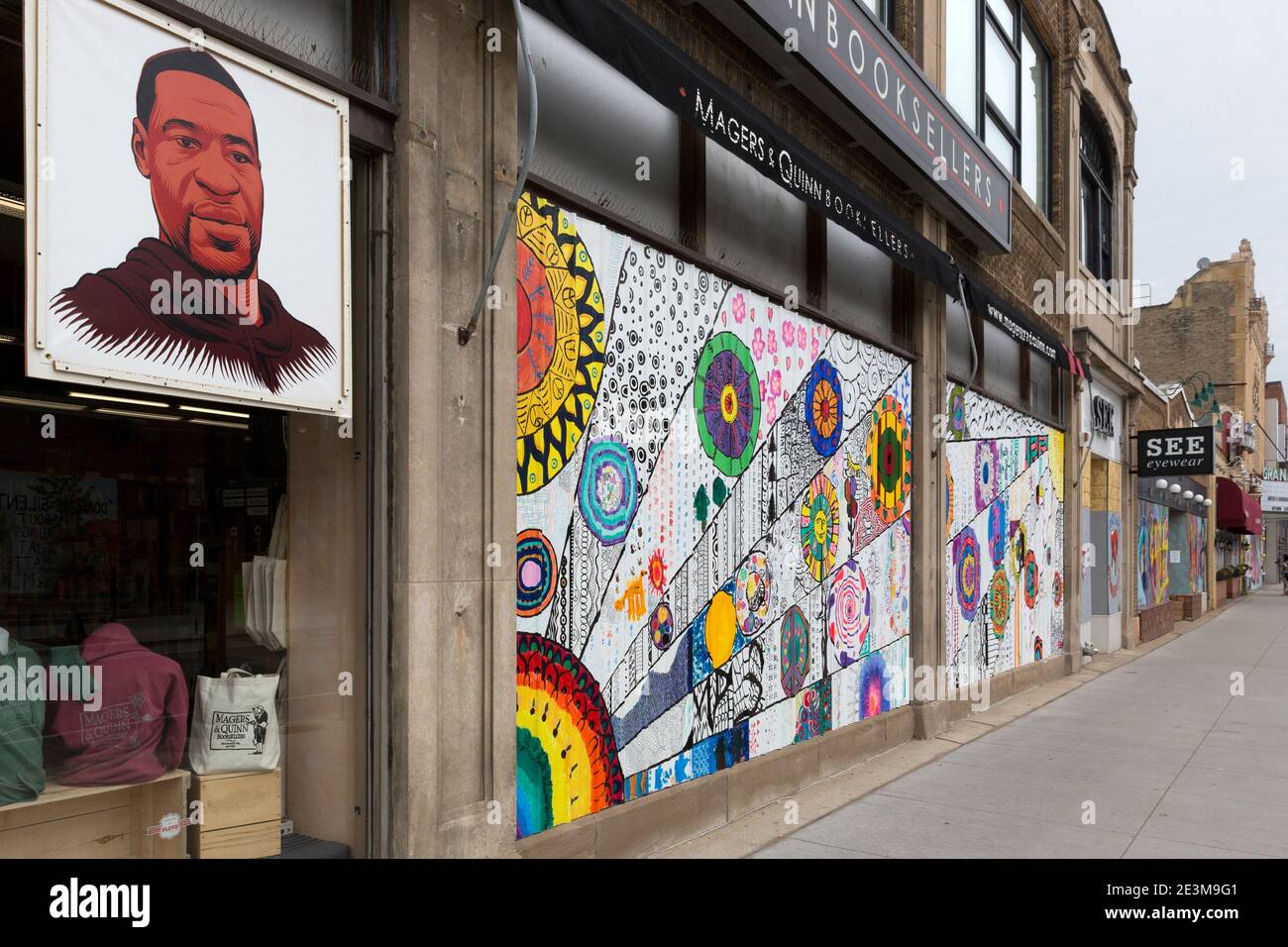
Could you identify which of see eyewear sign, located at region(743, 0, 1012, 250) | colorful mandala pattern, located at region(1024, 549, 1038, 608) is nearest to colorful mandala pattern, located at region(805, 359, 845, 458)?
see eyewear sign, located at region(743, 0, 1012, 250)

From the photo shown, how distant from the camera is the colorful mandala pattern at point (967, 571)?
1123cm

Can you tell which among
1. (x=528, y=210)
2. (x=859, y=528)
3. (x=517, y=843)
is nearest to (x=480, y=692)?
(x=517, y=843)

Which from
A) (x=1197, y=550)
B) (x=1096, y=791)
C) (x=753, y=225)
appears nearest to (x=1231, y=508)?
(x=1197, y=550)

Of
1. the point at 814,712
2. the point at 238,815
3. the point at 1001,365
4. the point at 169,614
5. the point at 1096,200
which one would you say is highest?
the point at 1096,200

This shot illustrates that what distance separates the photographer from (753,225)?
7484mm

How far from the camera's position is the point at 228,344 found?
12.3ft

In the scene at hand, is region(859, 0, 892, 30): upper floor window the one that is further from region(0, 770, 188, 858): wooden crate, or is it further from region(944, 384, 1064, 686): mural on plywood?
region(0, 770, 188, 858): wooden crate

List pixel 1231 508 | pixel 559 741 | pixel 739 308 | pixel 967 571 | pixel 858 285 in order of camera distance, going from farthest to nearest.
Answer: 1. pixel 1231 508
2. pixel 967 571
3. pixel 858 285
4. pixel 739 308
5. pixel 559 741

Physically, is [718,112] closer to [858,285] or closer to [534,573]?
[534,573]

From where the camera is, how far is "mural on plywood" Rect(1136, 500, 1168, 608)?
2172 cm

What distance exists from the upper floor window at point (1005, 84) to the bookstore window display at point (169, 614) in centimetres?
918

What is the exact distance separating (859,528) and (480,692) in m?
4.92

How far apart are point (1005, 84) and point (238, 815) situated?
1282cm

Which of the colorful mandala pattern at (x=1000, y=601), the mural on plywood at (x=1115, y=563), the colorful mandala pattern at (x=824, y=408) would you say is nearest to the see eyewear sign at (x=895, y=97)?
the colorful mandala pattern at (x=824, y=408)
